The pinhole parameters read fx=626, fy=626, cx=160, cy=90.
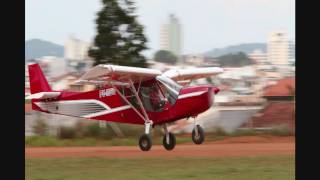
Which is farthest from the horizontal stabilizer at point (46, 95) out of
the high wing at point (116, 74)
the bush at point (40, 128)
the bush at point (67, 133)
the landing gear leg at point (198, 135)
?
the bush at point (40, 128)

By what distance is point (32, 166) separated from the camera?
51.5ft

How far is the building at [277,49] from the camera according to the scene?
63031 millimetres

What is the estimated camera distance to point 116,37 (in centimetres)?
2770

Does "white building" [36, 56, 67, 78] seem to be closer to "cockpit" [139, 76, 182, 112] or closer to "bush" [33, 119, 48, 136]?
"bush" [33, 119, 48, 136]

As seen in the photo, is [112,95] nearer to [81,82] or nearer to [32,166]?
[81,82]

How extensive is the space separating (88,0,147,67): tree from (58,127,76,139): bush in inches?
129

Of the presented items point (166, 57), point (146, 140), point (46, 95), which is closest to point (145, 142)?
point (146, 140)

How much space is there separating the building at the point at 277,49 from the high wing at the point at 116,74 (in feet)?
144

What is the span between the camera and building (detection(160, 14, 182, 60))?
44.6 metres

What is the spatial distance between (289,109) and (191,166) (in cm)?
1973

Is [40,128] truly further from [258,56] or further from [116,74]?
[258,56]

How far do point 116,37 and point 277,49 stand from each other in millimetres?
42625

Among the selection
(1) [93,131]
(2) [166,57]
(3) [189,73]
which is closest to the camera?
(3) [189,73]
